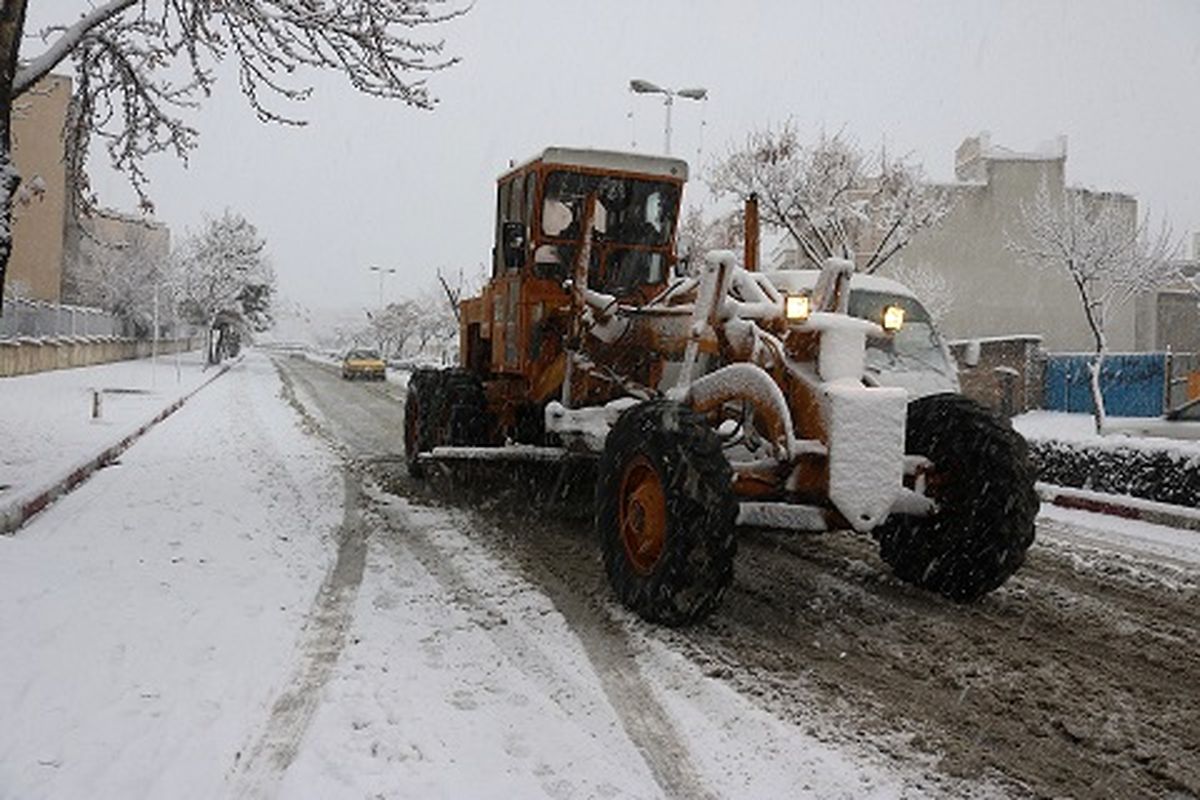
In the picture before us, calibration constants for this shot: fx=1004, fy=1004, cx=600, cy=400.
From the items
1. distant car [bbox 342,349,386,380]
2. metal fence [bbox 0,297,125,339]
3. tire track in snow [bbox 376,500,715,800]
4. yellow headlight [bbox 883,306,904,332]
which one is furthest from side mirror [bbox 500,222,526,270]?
distant car [bbox 342,349,386,380]

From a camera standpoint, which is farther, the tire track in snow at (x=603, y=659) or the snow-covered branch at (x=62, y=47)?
the snow-covered branch at (x=62, y=47)

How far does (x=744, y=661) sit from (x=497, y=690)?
1.15 metres

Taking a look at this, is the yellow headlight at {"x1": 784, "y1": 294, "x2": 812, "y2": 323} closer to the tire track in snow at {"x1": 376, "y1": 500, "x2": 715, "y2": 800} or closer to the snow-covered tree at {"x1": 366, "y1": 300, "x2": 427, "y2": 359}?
the tire track in snow at {"x1": 376, "y1": 500, "x2": 715, "y2": 800}

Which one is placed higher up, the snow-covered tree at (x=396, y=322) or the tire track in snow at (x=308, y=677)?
the snow-covered tree at (x=396, y=322)

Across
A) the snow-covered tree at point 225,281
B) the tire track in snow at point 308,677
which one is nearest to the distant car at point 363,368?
the snow-covered tree at point 225,281

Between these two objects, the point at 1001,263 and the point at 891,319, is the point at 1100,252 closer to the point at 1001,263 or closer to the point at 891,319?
the point at 891,319

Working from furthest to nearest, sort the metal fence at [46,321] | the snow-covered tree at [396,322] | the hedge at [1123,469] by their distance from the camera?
the snow-covered tree at [396,322] < the metal fence at [46,321] < the hedge at [1123,469]

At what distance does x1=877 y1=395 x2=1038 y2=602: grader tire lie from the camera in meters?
5.25

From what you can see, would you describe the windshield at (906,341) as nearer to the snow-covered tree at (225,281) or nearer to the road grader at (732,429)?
the road grader at (732,429)

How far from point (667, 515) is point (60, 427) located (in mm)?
11325

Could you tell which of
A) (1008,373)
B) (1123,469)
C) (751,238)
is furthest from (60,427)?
(1008,373)

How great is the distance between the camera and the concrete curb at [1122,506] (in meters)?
9.18

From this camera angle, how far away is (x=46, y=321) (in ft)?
93.7

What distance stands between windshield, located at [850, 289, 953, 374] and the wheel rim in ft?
22.1
